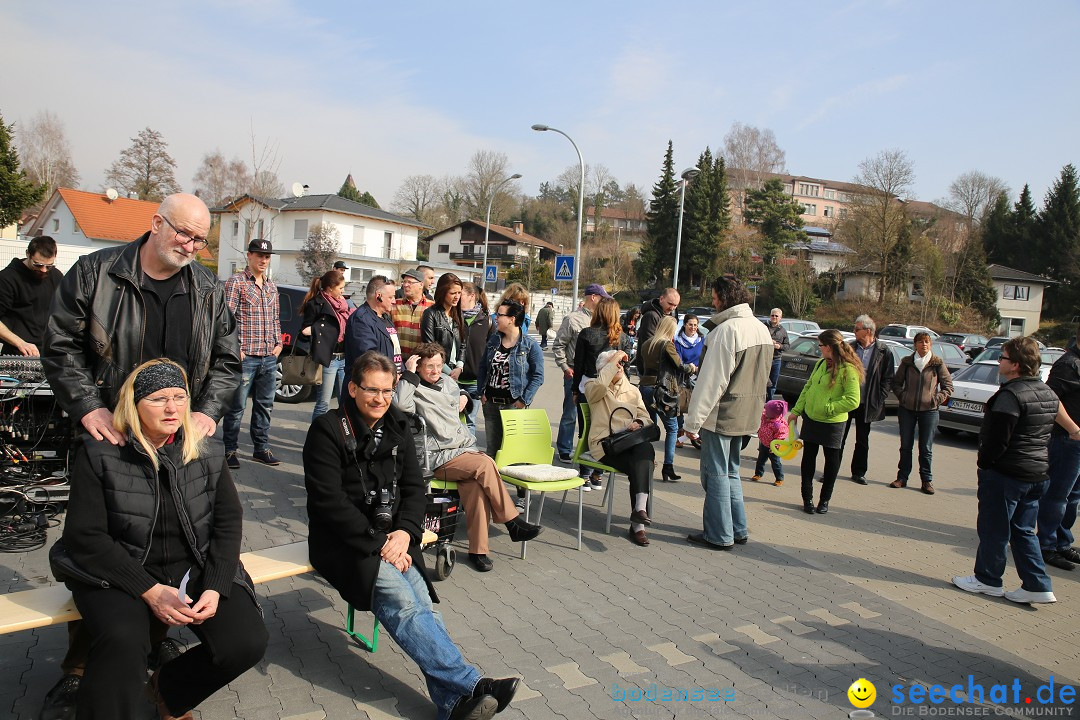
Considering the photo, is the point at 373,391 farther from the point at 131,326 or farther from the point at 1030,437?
the point at 1030,437

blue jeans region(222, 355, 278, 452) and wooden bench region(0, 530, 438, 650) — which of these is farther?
blue jeans region(222, 355, 278, 452)

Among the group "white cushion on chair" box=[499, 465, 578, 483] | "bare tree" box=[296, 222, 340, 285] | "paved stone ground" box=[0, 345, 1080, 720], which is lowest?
"paved stone ground" box=[0, 345, 1080, 720]

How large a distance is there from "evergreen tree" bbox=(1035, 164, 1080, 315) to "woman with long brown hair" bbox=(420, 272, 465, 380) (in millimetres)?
60969

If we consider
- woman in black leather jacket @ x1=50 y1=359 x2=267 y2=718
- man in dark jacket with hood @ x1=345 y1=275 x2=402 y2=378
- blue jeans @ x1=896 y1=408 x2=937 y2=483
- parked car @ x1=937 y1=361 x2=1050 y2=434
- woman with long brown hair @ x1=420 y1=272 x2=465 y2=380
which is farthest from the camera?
parked car @ x1=937 y1=361 x2=1050 y2=434

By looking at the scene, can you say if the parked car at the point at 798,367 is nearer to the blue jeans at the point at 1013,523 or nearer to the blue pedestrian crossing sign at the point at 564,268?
the blue pedestrian crossing sign at the point at 564,268

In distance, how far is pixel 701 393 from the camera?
5770 mm

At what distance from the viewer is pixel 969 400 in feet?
41.4

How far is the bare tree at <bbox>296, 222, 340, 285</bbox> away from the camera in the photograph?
42031 mm

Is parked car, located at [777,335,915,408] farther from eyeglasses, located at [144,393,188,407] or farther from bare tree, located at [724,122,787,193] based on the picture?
bare tree, located at [724,122,787,193]

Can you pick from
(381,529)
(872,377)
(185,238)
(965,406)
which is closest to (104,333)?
(185,238)

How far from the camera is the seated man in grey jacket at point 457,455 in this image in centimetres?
498

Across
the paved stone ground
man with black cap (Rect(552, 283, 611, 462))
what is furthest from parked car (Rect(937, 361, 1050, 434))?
man with black cap (Rect(552, 283, 611, 462))

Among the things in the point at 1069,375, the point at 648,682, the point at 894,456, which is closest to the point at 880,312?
the point at 894,456

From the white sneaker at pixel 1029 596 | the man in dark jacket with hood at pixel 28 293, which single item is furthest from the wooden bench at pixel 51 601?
the white sneaker at pixel 1029 596
